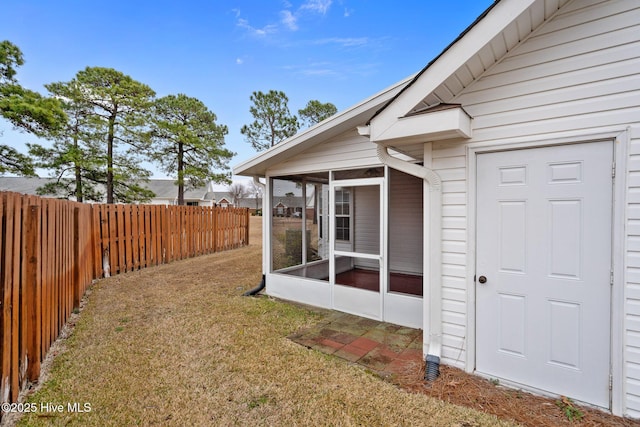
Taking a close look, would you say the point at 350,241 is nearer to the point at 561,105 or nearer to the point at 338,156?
the point at 338,156

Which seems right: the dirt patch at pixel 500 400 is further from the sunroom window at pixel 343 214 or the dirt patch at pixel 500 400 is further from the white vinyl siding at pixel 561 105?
the sunroom window at pixel 343 214

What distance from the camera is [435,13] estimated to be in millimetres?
8109

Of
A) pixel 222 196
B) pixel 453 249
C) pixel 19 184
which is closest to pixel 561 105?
pixel 453 249

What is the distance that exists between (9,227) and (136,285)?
490 cm

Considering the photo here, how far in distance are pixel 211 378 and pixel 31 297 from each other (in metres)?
1.86

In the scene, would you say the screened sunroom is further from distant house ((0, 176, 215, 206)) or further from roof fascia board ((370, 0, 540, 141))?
distant house ((0, 176, 215, 206))

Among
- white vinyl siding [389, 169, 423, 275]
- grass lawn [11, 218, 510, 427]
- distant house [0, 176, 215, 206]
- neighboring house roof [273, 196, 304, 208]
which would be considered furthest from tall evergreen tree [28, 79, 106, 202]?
white vinyl siding [389, 169, 423, 275]

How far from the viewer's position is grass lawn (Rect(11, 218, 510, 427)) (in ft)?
7.75

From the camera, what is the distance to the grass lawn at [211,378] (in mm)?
2361

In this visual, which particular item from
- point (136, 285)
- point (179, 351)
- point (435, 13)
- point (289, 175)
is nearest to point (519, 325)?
point (179, 351)

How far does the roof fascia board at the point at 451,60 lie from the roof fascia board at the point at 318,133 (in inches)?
36.0

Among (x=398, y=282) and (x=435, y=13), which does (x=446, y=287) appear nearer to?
(x=398, y=282)

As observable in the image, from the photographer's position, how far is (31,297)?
9.07 feet

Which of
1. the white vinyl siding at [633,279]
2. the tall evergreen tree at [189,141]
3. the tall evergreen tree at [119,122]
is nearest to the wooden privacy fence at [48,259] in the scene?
the white vinyl siding at [633,279]
